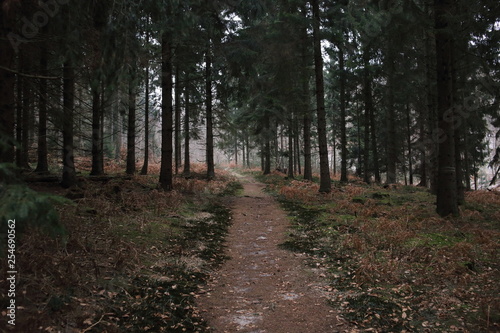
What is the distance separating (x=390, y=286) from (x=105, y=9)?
27.6ft

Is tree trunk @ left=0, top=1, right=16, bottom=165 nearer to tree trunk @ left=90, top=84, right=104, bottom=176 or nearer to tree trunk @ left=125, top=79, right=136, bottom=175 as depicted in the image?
tree trunk @ left=90, top=84, right=104, bottom=176

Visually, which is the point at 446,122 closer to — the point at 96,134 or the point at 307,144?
the point at 307,144

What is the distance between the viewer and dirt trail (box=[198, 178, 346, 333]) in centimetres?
396

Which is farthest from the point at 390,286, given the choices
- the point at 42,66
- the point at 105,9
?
the point at 42,66

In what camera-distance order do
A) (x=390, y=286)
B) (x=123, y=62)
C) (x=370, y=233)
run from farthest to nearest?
(x=370, y=233), (x=123, y=62), (x=390, y=286)

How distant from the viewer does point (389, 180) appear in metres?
22.1

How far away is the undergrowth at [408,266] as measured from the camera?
3.83 meters

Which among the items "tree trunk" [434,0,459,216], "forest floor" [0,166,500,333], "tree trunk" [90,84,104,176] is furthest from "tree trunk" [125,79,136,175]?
"tree trunk" [434,0,459,216]

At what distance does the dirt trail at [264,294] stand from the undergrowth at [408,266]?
12.6 inches

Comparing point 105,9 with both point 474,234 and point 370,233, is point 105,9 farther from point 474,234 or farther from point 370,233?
point 474,234

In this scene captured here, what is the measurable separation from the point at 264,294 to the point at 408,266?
8.94 ft

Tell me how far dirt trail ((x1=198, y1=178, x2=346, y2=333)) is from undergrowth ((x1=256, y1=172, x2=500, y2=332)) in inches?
12.6

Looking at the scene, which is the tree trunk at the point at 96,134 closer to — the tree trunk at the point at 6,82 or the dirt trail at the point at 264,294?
the tree trunk at the point at 6,82

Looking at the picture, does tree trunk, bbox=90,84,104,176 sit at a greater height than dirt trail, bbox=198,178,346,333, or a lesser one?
greater
